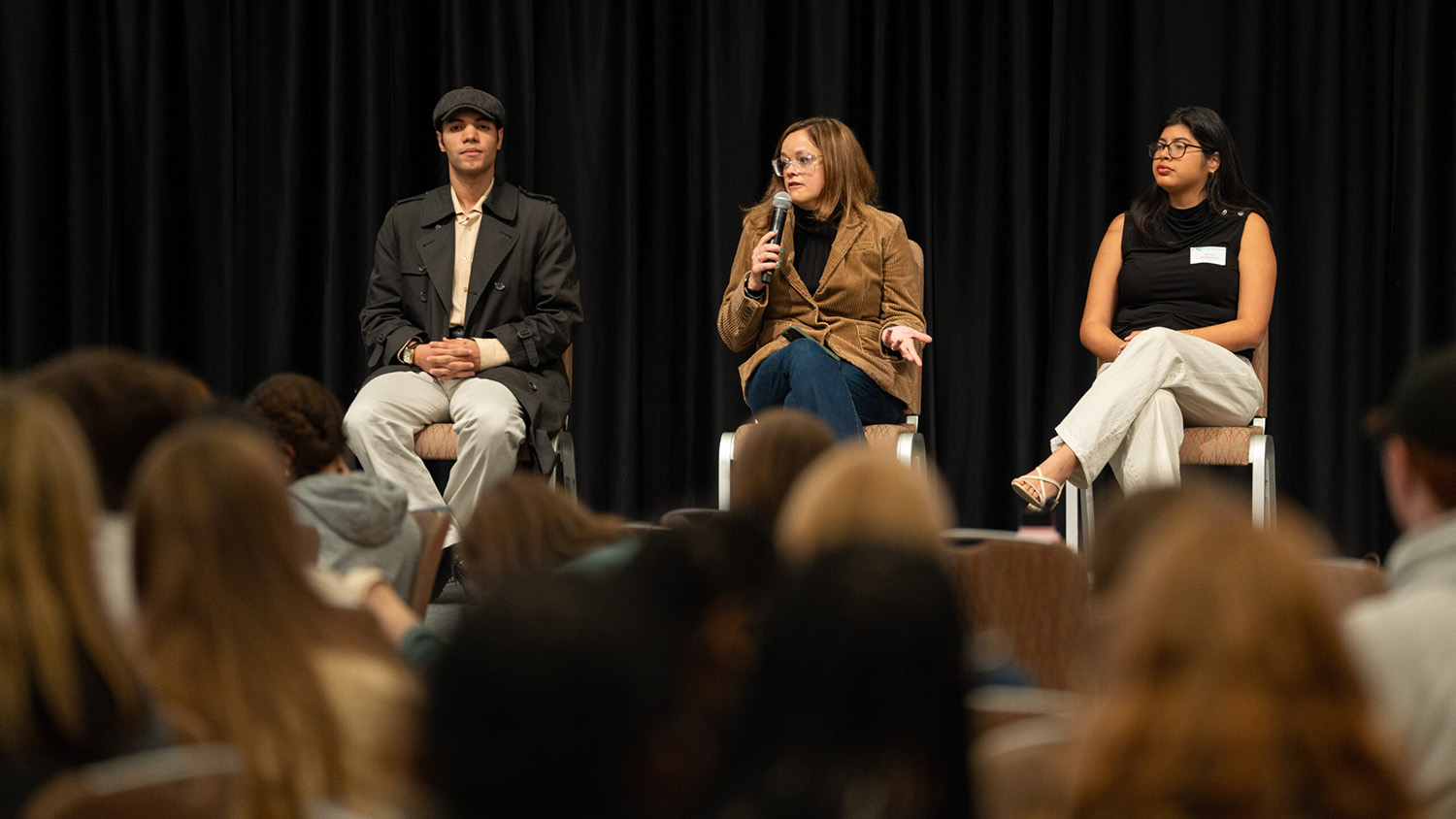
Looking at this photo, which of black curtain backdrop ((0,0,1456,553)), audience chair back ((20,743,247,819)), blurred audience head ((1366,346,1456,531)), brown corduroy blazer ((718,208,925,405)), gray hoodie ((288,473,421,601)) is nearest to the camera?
audience chair back ((20,743,247,819))

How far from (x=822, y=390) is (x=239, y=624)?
2685 mm

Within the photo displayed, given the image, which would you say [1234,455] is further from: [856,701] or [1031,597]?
[856,701]

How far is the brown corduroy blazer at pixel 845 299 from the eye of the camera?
12.8ft

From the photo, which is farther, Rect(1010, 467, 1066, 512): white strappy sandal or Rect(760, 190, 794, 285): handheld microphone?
Rect(760, 190, 794, 285): handheld microphone

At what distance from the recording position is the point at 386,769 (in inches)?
44.1

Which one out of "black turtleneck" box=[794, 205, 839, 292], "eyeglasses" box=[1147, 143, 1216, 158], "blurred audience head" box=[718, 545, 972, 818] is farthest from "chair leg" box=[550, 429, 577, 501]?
"blurred audience head" box=[718, 545, 972, 818]

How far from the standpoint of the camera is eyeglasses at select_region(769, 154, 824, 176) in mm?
4004

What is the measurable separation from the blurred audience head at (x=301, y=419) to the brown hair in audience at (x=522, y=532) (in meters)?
0.55

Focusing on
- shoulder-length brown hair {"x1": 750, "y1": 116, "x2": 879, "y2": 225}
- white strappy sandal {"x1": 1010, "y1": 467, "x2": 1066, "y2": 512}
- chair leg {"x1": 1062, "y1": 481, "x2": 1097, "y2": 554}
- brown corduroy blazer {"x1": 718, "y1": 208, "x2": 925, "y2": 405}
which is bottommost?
chair leg {"x1": 1062, "y1": 481, "x2": 1097, "y2": 554}

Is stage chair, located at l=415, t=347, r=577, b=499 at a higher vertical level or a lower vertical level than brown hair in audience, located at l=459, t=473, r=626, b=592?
lower

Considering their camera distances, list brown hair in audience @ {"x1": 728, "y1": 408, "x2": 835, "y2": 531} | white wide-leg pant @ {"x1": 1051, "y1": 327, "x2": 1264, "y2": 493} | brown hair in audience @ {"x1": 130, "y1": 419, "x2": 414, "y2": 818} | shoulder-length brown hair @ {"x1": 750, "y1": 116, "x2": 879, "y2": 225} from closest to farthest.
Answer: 1. brown hair in audience @ {"x1": 130, "y1": 419, "x2": 414, "y2": 818}
2. brown hair in audience @ {"x1": 728, "y1": 408, "x2": 835, "y2": 531}
3. white wide-leg pant @ {"x1": 1051, "y1": 327, "x2": 1264, "y2": 493}
4. shoulder-length brown hair @ {"x1": 750, "y1": 116, "x2": 879, "y2": 225}

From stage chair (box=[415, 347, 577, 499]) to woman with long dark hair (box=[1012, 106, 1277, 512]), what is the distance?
4.12ft

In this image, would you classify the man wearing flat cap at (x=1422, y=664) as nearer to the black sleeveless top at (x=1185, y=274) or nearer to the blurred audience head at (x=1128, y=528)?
the blurred audience head at (x=1128, y=528)

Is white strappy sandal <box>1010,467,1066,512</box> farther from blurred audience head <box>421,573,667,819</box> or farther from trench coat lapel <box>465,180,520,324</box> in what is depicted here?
blurred audience head <box>421,573,667,819</box>
